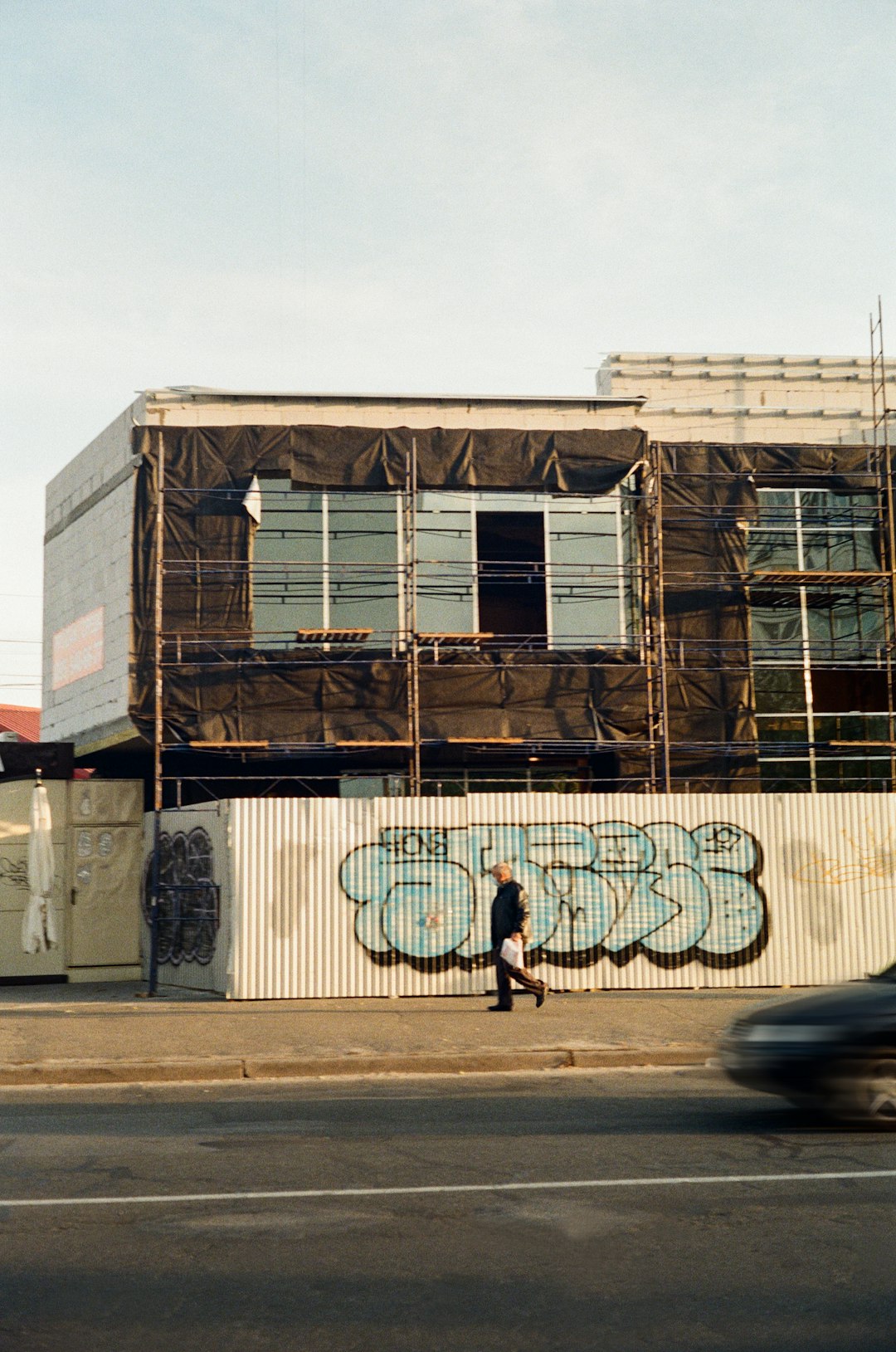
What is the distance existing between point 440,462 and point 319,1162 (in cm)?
1449

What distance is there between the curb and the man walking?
254cm

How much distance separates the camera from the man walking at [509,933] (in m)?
14.9

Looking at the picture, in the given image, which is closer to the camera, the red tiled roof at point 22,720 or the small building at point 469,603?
the small building at point 469,603

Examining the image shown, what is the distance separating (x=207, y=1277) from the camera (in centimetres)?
571

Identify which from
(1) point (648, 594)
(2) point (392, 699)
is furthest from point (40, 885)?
(1) point (648, 594)

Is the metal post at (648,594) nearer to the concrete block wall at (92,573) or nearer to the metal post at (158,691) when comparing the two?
the metal post at (158,691)

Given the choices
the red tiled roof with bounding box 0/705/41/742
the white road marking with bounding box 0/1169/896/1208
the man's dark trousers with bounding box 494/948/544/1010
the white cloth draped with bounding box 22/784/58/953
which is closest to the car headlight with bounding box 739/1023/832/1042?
the white road marking with bounding box 0/1169/896/1208

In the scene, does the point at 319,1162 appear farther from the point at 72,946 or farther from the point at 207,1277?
the point at 72,946

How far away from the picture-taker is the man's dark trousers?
1488 centimetres

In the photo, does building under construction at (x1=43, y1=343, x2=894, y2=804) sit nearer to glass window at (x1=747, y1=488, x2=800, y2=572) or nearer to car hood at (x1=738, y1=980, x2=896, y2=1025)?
glass window at (x1=747, y1=488, x2=800, y2=572)

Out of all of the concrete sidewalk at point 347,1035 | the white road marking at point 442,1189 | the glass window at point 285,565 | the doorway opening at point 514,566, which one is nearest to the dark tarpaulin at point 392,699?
the glass window at point 285,565

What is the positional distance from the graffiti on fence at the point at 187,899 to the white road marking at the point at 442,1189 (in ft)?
32.6

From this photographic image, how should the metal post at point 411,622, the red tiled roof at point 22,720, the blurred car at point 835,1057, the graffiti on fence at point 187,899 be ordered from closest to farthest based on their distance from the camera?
the blurred car at point 835,1057 < the graffiti on fence at point 187,899 < the metal post at point 411,622 < the red tiled roof at point 22,720

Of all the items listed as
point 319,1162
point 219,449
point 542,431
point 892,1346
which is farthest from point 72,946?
point 892,1346
